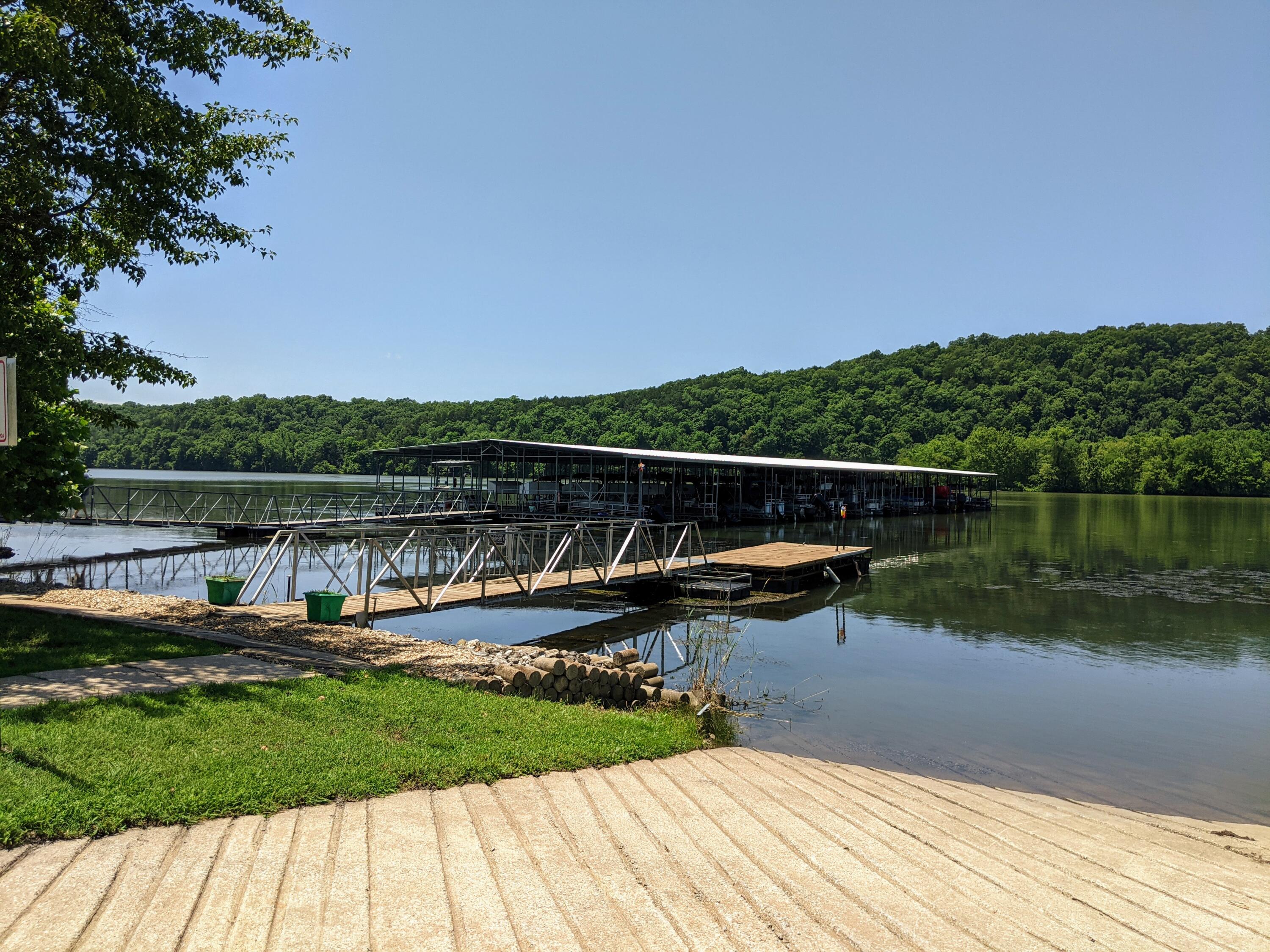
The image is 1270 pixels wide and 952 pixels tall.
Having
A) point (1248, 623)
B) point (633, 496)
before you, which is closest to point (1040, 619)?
point (1248, 623)

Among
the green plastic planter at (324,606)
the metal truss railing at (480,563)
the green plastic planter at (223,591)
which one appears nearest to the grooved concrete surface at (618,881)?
the green plastic planter at (324,606)

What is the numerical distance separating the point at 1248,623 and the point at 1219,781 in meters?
11.7

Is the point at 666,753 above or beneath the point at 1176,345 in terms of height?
beneath

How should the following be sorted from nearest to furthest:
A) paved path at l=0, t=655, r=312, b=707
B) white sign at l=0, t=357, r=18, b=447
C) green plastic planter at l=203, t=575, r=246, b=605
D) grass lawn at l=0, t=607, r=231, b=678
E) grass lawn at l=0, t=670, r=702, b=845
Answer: white sign at l=0, t=357, r=18, b=447 → grass lawn at l=0, t=670, r=702, b=845 → paved path at l=0, t=655, r=312, b=707 → grass lawn at l=0, t=607, r=231, b=678 → green plastic planter at l=203, t=575, r=246, b=605

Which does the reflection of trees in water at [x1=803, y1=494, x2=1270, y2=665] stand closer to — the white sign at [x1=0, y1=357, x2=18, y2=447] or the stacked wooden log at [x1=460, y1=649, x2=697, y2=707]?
the stacked wooden log at [x1=460, y1=649, x2=697, y2=707]

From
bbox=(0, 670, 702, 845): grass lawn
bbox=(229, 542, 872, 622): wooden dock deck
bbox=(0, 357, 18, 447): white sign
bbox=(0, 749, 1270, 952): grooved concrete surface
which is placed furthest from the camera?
bbox=(229, 542, 872, 622): wooden dock deck

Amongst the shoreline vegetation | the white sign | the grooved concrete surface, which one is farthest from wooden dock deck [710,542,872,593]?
the white sign

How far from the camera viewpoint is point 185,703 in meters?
6.16

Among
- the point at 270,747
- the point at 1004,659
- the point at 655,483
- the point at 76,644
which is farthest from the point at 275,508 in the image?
the point at 270,747

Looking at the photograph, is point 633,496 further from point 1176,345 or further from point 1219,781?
point 1176,345

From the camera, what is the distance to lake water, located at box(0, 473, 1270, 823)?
28.5ft

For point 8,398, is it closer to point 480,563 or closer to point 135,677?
point 135,677

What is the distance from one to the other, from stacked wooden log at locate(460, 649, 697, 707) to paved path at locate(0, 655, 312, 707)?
6.25 feet

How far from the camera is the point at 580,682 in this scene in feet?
29.1
